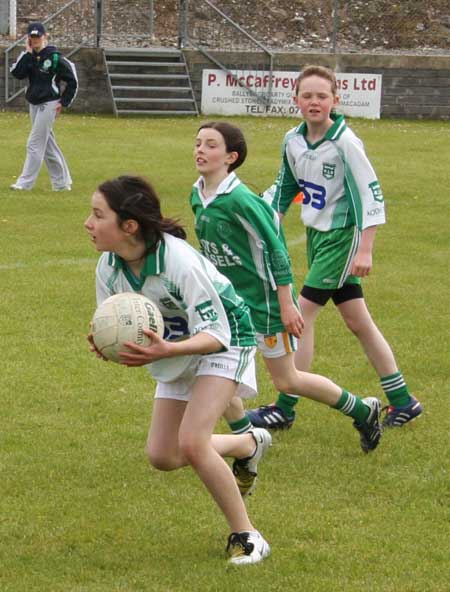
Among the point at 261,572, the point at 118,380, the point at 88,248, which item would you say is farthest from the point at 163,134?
the point at 261,572

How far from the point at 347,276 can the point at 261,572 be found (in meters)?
2.40

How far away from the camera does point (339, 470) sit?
627cm

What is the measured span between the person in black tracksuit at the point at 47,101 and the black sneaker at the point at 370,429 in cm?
1006

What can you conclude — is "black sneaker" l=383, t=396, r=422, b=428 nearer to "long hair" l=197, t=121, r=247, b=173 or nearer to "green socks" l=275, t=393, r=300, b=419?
"green socks" l=275, t=393, r=300, b=419

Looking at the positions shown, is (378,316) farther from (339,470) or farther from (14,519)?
(14,519)

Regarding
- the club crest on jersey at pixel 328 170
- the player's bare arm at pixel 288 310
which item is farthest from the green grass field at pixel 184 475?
the club crest on jersey at pixel 328 170

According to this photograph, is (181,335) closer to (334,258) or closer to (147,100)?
(334,258)

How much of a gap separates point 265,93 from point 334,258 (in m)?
20.0

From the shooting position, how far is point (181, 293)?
479 cm

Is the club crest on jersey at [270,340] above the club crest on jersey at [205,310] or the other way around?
the other way around

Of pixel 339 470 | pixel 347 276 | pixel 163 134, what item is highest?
pixel 347 276

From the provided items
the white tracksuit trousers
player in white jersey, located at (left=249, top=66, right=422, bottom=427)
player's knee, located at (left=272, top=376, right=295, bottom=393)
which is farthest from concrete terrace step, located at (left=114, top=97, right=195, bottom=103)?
player's knee, located at (left=272, top=376, right=295, bottom=393)

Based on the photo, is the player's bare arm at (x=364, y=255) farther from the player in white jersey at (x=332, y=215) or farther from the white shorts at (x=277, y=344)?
the white shorts at (x=277, y=344)

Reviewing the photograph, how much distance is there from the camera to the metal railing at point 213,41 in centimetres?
2642
